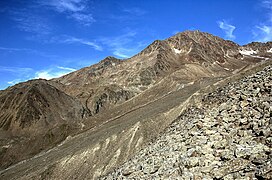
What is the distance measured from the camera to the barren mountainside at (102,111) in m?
37.2

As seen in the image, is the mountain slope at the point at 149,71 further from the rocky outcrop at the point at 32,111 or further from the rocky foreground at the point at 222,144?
the rocky foreground at the point at 222,144

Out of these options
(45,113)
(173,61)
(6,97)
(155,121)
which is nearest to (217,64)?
(173,61)

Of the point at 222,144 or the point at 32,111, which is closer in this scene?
the point at 222,144

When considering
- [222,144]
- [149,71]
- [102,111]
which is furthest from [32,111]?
[222,144]

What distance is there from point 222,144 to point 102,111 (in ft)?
356

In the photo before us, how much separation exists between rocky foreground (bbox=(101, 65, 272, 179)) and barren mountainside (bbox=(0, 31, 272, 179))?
1473 centimetres

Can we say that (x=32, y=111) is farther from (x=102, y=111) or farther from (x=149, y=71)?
(x=149, y=71)

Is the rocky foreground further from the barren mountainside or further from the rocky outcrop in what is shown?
the rocky outcrop

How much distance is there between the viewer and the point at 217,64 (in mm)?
180250

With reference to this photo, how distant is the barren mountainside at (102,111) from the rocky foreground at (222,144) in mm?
14732

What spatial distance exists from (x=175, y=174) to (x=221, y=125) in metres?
3.57

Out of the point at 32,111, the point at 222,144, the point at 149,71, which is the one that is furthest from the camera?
the point at 149,71

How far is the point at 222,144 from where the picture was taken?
12.3m

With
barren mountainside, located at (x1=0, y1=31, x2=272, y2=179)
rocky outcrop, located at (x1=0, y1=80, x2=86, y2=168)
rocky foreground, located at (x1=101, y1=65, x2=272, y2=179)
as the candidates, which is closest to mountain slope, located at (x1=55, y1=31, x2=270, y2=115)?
barren mountainside, located at (x1=0, y1=31, x2=272, y2=179)
